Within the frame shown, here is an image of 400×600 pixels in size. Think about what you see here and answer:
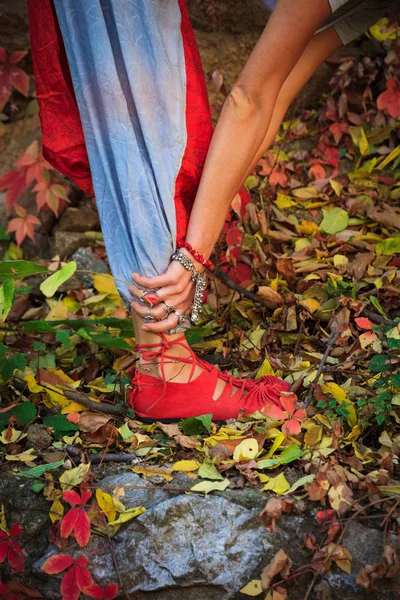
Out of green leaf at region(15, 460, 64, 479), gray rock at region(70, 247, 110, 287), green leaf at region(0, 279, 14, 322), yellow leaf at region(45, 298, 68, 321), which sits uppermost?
green leaf at region(0, 279, 14, 322)

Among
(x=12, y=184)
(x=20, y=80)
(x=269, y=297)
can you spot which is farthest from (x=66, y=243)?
(x=269, y=297)

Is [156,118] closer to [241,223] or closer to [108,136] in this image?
[108,136]

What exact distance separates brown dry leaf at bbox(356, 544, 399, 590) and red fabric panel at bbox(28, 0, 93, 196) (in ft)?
3.27

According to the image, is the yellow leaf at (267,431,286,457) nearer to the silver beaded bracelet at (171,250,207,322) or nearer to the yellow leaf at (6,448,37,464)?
the silver beaded bracelet at (171,250,207,322)

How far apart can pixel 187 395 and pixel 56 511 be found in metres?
0.38

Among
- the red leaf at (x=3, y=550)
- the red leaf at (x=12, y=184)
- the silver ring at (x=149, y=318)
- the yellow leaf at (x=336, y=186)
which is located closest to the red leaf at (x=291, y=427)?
the silver ring at (x=149, y=318)

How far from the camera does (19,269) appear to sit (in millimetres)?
1334

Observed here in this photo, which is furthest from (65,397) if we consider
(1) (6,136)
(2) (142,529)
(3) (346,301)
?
(1) (6,136)

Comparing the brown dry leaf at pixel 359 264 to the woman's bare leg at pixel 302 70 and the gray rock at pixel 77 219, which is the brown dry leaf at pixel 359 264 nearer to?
the woman's bare leg at pixel 302 70

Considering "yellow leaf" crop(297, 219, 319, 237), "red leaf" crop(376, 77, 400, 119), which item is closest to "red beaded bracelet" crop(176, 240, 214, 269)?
"yellow leaf" crop(297, 219, 319, 237)

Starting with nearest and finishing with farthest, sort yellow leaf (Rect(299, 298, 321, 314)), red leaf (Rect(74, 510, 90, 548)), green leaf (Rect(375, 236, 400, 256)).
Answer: red leaf (Rect(74, 510, 90, 548)), yellow leaf (Rect(299, 298, 321, 314)), green leaf (Rect(375, 236, 400, 256))

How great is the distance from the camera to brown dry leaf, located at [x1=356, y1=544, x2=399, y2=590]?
39.4 inches

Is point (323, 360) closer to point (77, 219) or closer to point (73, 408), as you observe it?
point (73, 408)

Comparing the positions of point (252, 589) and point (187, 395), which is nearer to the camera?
point (252, 589)
